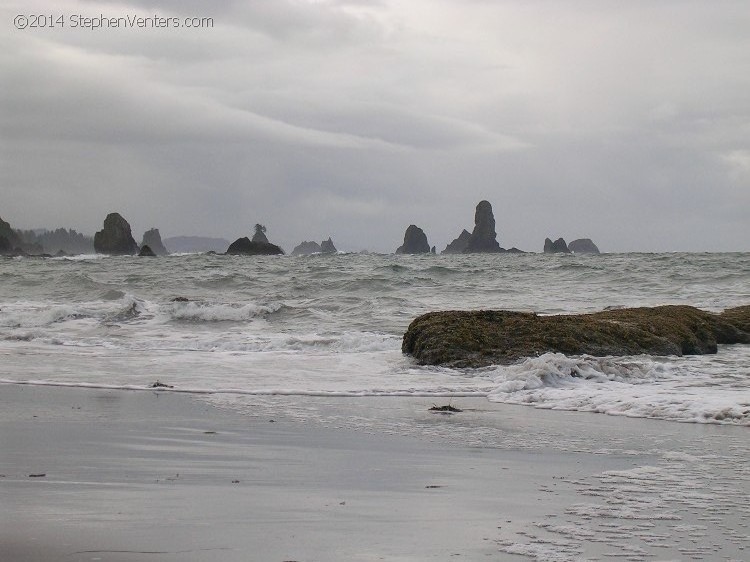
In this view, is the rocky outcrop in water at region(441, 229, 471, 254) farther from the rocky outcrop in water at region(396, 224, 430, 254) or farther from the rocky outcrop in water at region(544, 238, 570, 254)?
the rocky outcrop in water at region(544, 238, 570, 254)

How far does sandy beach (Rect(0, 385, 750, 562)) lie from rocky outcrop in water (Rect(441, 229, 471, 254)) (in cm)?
12243

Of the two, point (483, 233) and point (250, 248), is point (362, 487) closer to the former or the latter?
point (250, 248)

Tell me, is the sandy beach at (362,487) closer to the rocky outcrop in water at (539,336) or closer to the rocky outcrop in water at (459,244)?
the rocky outcrop in water at (539,336)

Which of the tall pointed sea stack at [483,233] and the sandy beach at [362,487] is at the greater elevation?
the tall pointed sea stack at [483,233]

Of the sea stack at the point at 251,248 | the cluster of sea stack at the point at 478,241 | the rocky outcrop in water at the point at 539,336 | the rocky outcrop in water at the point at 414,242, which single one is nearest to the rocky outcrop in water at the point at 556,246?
the cluster of sea stack at the point at 478,241

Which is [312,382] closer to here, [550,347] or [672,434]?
[550,347]

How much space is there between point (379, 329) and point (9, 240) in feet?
273

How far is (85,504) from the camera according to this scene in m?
3.90

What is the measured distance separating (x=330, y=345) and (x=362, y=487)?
10044mm

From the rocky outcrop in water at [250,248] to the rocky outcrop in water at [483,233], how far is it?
4252cm

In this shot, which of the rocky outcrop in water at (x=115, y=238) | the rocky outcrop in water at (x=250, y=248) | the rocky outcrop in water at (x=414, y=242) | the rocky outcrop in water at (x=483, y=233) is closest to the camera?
the rocky outcrop in water at (x=250, y=248)

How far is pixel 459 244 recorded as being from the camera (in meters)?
132

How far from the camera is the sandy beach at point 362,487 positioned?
11.1 feet

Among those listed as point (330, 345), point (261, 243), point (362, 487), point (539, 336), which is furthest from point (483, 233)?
point (362, 487)
